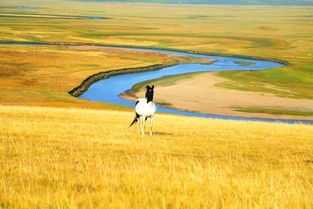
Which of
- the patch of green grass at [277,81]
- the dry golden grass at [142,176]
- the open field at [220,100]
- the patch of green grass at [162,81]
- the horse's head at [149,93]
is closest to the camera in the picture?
the dry golden grass at [142,176]

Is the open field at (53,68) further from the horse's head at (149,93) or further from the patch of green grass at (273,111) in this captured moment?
the horse's head at (149,93)

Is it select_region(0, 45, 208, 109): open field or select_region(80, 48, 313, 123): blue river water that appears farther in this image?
select_region(0, 45, 208, 109): open field

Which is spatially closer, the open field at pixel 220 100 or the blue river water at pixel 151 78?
the open field at pixel 220 100

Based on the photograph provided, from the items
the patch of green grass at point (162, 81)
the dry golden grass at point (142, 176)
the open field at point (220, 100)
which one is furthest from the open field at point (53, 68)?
the dry golden grass at point (142, 176)

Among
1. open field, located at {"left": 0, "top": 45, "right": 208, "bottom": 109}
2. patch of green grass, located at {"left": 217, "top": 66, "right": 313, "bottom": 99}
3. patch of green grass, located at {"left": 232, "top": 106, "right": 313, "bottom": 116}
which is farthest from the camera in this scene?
patch of green grass, located at {"left": 217, "top": 66, "right": 313, "bottom": 99}

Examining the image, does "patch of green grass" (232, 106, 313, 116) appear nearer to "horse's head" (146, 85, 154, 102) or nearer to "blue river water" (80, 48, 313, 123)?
"blue river water" (80, 48, 313, 123)

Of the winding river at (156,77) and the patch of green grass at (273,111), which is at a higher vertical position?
the patch of green grass at (273,111)

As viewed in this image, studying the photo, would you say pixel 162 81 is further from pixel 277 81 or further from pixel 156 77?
pixel 277 81

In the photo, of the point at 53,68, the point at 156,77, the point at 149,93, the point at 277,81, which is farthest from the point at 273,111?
the point at 53,68

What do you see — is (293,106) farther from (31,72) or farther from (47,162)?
(47,162)

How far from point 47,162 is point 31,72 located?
76.8 metres

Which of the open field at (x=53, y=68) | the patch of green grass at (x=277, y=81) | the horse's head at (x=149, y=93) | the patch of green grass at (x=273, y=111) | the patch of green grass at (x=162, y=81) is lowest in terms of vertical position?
the open field at (x=53, y=68)

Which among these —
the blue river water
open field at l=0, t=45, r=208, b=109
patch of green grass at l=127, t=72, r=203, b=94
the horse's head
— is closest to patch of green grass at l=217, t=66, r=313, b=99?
patch of green grass at l=127, t=72, r=203, b=94

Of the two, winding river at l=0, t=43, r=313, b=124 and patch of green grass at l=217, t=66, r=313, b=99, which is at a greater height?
patch of green grass at l=217, t=66, r=313, b=99
